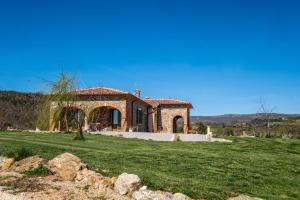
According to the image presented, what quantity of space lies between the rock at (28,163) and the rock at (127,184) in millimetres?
2747

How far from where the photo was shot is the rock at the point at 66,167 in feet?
28.8

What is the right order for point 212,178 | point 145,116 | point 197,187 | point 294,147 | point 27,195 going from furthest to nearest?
point 145,116 < point 294,147 < point 212,178 < point 197,187 < point 27,195

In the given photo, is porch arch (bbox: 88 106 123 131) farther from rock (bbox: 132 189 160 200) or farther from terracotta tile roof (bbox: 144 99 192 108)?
rock (bbox: 132 189 160 200)

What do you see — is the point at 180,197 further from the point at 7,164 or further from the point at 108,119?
the point at 108,119

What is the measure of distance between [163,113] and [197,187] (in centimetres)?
3342

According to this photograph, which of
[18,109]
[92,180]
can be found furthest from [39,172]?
[18,109]

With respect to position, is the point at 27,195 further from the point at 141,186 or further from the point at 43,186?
the point at 141,186

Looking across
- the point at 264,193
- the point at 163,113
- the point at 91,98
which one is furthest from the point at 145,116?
the point at 264,193

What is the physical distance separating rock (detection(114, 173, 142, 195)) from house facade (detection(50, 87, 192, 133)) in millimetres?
18910

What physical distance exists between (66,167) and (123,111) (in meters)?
23.7

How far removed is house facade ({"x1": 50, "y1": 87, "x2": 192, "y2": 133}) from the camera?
30256 mm

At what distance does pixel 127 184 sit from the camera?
756 centimetres

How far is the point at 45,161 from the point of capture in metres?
9.72

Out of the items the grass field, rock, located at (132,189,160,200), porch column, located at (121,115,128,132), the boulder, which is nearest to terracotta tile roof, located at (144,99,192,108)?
porch column, located at (121,115,128,132)
